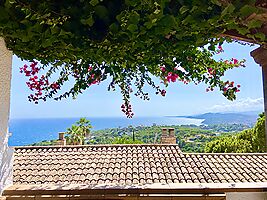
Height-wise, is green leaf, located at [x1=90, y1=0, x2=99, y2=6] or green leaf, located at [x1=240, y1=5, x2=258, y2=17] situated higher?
green leaf, located at [x1=90, y1=0, x2=99, y2=6]

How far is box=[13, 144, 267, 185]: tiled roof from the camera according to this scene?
548 centimetres

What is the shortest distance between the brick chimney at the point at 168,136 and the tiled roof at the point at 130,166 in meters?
2.46

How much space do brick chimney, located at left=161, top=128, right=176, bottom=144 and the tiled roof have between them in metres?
2.46

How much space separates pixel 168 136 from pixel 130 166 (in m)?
4.25

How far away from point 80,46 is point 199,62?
0.75 metres

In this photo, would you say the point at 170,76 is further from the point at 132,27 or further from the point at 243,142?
the point at 243,142

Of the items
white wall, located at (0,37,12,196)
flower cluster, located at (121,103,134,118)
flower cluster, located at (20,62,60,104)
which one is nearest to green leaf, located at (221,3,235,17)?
white wall, located at (0,37,12,196)

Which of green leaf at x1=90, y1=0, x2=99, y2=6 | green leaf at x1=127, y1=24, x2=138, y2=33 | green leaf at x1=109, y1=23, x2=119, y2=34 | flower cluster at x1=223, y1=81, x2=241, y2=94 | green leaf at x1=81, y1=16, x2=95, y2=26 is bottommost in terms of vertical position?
flower cluster at x1=223, y1=81, x2=241, y2=94

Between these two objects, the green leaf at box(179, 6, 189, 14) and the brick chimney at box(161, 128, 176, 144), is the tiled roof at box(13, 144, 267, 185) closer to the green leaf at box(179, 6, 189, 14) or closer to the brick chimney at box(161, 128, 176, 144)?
the brick chimney at box(161, 128, 176, 144)

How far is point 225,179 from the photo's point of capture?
5.81 m

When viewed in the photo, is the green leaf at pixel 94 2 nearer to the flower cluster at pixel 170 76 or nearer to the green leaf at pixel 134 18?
the green leaf at pixel 134 18

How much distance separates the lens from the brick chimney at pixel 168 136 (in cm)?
995

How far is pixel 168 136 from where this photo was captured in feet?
33.1

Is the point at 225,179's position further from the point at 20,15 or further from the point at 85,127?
the point at 85,127
